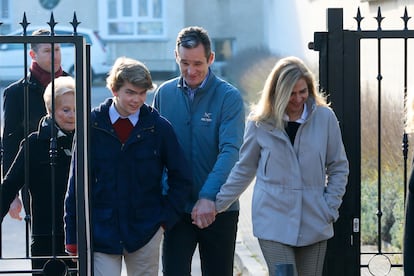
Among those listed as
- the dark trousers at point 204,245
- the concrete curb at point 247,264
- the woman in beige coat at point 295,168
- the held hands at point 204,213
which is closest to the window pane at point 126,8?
the concrete curb at point 247,264

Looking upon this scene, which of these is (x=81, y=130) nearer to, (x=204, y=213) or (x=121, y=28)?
(x=204, y=213)

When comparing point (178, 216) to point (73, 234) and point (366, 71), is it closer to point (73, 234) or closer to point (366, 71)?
point (73, 234)

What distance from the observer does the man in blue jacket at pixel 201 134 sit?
5816 millimetres

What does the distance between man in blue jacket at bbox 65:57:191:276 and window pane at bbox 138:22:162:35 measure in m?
31.7

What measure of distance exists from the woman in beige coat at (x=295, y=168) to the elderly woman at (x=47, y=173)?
1.13m

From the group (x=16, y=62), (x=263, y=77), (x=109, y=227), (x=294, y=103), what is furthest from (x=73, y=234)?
(x=16, y=62)

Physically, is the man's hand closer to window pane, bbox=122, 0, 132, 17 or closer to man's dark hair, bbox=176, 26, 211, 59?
man's dark hair, bbox=176, 26, 211, 59

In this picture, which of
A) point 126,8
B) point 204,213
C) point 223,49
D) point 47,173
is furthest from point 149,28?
point 204,213

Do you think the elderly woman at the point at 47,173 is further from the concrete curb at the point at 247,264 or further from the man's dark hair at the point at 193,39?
the concrete curb at the point at 247,264

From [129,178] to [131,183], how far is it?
0.10ft

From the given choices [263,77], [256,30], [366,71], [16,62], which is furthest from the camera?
[256,30]

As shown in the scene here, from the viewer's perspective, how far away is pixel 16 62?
30047mm

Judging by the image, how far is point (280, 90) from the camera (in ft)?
17.6

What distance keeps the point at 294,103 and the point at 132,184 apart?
0.99m
